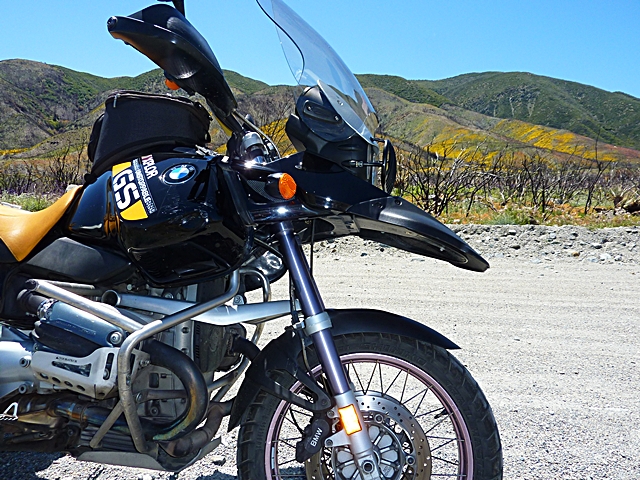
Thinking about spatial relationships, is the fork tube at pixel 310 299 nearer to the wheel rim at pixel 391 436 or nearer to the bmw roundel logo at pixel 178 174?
the wheel rim at pixel 391 436

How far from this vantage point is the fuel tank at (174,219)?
2109 millimetres

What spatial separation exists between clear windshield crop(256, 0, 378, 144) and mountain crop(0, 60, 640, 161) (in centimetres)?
2887

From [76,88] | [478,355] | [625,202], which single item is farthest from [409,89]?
[478,355]

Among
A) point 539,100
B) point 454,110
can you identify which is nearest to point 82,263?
point 454,110

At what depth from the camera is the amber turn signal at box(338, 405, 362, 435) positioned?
78.4 inches

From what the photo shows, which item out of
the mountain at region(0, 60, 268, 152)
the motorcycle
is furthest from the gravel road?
the mountain at region(0, 60, 268, 152)

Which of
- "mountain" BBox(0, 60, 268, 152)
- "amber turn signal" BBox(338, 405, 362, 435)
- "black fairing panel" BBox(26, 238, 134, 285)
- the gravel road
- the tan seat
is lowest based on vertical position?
the gravel road

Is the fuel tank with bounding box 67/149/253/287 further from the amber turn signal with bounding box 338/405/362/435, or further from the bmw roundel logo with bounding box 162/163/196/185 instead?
the amber turn signal with bounding box 338/405/362/435

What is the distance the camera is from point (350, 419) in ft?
6.54

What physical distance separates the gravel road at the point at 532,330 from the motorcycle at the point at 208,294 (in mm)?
737

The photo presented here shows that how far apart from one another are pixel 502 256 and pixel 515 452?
6.31 meters

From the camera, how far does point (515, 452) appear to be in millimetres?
3064

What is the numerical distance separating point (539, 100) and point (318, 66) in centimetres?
15329

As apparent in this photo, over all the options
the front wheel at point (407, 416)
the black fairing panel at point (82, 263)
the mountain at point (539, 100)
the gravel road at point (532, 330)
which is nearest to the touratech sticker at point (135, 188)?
the black fairing panel at point (82, 263)
